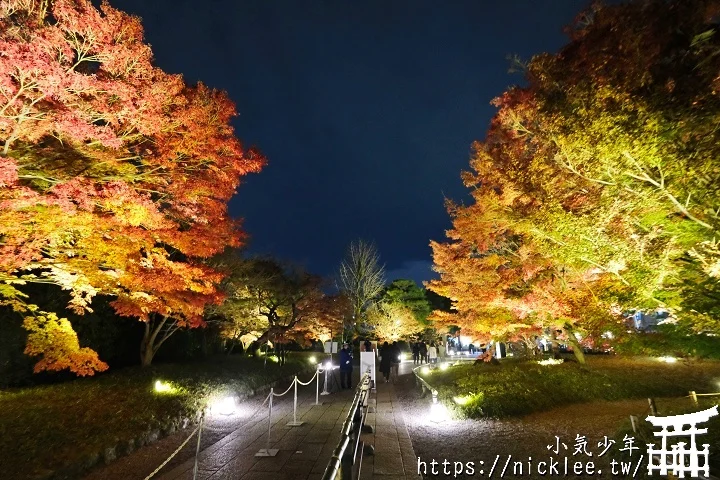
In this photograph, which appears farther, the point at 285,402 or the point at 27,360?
the point at 285,402

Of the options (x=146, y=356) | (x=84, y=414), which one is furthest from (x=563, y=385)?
(x=146, y=356)

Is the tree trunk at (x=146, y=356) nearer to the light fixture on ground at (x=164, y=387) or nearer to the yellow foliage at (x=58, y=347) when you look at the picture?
the light fixture on ground at (x=164, y=387)

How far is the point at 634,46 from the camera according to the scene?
5.43m

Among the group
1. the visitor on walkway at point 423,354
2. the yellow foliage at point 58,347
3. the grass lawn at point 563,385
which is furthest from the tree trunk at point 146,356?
the visitor on walkway at point 423,354

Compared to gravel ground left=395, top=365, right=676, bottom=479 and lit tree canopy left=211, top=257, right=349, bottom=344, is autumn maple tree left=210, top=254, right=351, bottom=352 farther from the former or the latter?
gravel ground left=395, top=365, right=676, bottom=479

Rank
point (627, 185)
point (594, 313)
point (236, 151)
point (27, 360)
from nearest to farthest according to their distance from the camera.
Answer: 1. point (627, 185)
2. point (594, 313)
3. point (236, 151)
4. point (27, 360)

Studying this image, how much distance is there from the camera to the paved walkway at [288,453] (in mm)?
5859

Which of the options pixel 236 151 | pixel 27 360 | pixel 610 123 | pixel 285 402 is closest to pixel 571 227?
pixel 610 123

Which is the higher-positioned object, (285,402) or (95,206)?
(95,206)

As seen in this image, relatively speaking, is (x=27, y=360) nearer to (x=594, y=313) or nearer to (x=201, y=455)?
(x=201, y=455)

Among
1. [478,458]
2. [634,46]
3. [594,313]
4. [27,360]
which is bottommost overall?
[478,458]

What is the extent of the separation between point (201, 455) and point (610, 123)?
8.86 m

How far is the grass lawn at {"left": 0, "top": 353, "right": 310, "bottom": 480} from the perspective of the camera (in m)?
5.80

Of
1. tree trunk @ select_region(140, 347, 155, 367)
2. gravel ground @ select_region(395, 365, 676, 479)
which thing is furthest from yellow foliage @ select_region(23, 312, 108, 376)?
tree trunk @ select_region(140, 347, 155, 367)
